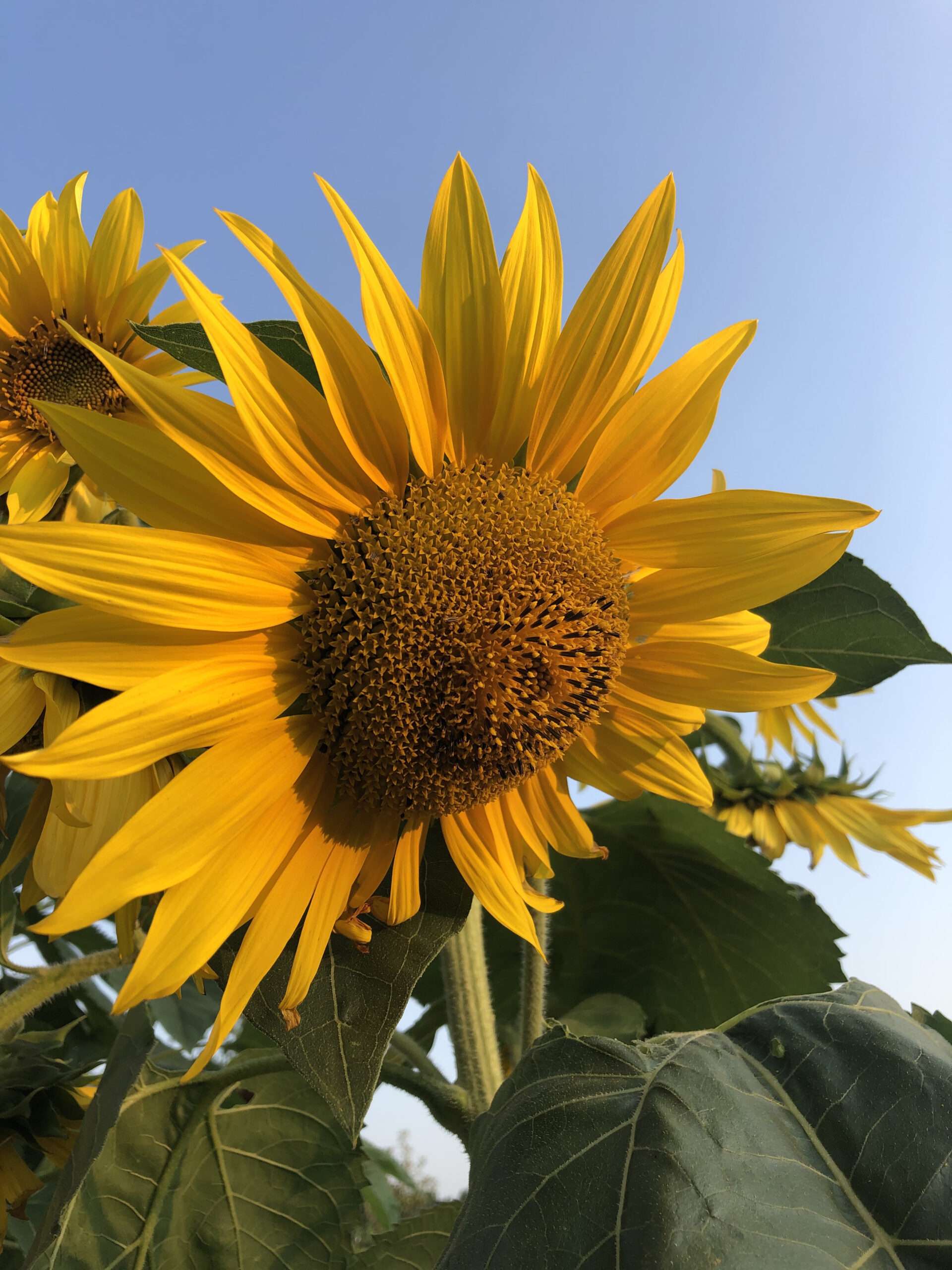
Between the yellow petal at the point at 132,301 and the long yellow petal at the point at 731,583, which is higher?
the yellow petal at the point at 132,301

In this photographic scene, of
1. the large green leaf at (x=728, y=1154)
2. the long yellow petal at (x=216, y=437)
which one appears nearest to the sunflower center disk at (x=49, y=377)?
the long yellow petal at (x=216, y=437)

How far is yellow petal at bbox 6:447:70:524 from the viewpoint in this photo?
127 cm

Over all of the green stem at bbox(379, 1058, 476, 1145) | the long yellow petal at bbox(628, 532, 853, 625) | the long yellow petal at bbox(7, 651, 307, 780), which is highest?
the long yellow petal at bbox(628, 532, 853, 625)

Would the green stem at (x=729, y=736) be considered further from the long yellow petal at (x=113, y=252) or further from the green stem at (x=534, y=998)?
the long yellow petal at (x=113, y=252)

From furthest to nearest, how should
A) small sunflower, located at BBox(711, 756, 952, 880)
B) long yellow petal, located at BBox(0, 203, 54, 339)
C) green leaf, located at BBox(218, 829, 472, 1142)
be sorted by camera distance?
small sunflower, located at BBox(711, 756, 952, 880) → long yellow petal, located at BBox(0, 203, 54, 339) → green leaf, located at BBox(218, 829, 472, 1142)

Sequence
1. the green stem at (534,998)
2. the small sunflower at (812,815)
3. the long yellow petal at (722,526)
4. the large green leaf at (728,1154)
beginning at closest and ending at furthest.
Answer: the large green leaf at (728,1154)
the long yellow petal at (722,526)
the green stem at (534,998)
the small sunflower at (812,815)

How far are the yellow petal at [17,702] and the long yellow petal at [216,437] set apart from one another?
25 cm

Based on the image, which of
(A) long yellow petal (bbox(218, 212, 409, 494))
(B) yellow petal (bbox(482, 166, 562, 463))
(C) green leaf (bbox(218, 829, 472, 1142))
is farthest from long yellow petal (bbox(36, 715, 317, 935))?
(B) yellow petal (bbox(482, 166, 562, 463))

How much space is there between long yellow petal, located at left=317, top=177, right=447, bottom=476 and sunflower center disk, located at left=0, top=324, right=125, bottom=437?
2.74 feet

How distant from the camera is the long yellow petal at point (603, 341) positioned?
809mm

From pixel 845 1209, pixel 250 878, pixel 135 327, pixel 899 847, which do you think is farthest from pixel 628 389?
pixel 899 847

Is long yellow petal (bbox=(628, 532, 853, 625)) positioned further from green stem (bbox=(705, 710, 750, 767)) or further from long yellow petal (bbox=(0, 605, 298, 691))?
green stem (bbox=(705, 710, 750, 767))

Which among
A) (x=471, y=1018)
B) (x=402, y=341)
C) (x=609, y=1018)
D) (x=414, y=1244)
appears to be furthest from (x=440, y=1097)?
(x=402, y=341)

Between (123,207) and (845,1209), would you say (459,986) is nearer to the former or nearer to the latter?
(845,1209)
